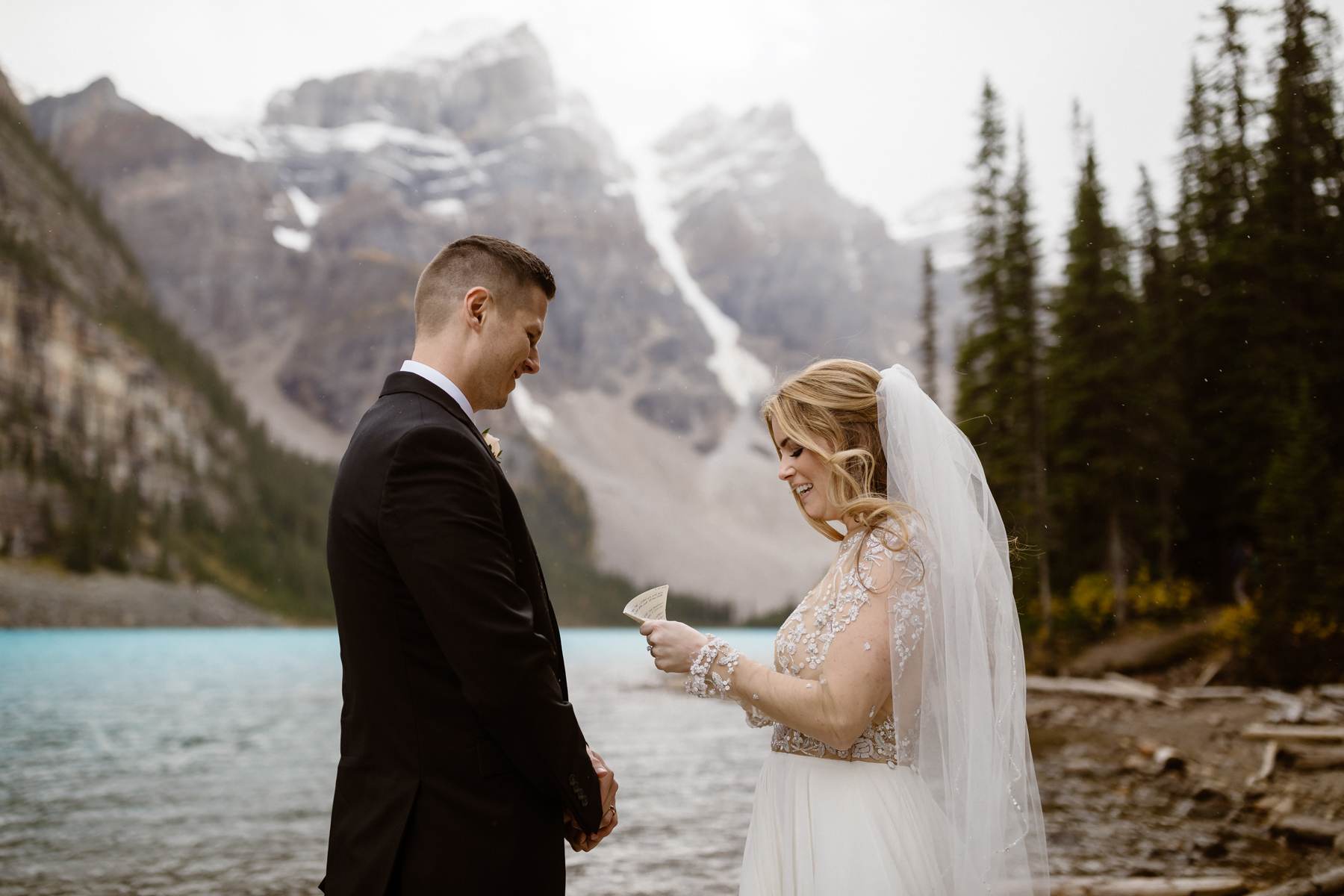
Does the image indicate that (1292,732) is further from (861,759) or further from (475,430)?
(475,430)

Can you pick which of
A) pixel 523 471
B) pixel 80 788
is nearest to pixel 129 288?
pixel 523 471

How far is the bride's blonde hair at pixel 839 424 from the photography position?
3.30 m

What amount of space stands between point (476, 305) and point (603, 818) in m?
1.47

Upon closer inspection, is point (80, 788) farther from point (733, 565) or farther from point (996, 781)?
point (733, 565)

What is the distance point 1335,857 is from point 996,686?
794cm

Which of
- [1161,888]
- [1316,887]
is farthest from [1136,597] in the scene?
[1316,887]

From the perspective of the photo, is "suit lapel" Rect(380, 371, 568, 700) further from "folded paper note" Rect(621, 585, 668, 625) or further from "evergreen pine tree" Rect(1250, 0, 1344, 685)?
"evergreen pine tree" Rect(1250, 0, 1344, 685)

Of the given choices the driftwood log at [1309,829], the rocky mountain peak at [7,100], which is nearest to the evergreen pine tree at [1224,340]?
the driftwood log at [1309,829]

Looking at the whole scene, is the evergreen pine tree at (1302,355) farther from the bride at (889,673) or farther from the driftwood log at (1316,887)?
the bride at (889,673)

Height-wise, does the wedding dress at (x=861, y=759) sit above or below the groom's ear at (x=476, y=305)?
below

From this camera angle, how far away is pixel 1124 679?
77.0 feet

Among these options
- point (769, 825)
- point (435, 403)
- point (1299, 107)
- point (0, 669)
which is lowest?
point (0, 669)

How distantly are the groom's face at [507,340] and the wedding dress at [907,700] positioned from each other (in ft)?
3.31

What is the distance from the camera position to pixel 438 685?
2615 mm
